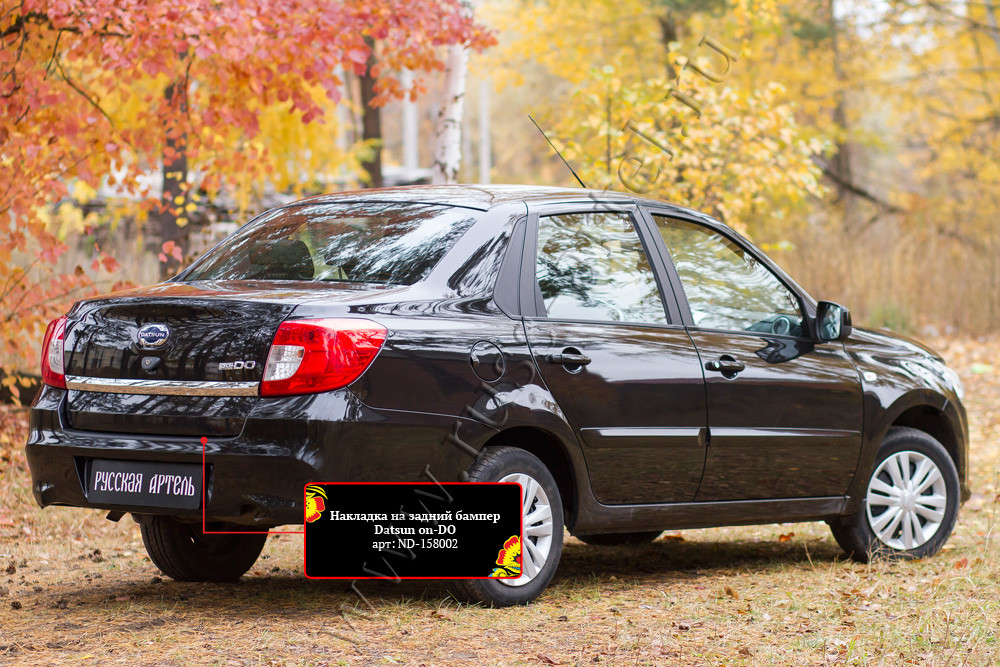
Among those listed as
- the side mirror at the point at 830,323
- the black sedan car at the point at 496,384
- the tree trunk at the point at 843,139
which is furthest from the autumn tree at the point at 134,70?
the tree trunk at the point at 843,139

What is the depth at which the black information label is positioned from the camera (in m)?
4.64

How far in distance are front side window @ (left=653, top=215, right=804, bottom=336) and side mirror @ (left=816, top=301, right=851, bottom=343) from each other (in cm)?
10

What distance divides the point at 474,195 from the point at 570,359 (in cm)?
90

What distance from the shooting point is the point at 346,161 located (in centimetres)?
2008

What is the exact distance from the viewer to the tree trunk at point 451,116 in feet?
38.1

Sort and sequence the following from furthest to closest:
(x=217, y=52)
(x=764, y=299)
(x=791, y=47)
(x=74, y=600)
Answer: (x=791, y=47)
(x=217, y=52)
(x=764, y=299)
(x=74, y=600)

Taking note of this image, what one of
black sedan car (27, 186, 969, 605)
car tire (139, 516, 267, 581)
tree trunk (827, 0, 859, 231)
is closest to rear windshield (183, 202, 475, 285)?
black sedan car (27, 186, 969, 605)

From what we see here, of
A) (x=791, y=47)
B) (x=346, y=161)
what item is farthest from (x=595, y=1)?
(x=346, y=161)

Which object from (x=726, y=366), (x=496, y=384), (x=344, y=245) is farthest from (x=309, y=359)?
(x=726, y=366)

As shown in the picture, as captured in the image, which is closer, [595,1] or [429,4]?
[429,4]

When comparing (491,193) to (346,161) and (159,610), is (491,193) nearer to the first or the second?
(159,610)

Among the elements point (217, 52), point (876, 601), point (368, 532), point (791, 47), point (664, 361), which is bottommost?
point (876, 601)

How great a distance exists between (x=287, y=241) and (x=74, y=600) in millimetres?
1788

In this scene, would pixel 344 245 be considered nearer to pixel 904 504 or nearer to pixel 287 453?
pixel 287 453
